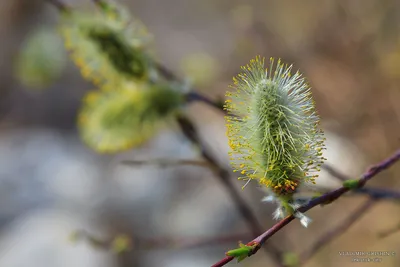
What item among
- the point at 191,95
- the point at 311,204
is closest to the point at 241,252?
the point at 311,204

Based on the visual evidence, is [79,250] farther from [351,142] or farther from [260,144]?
[260,144]

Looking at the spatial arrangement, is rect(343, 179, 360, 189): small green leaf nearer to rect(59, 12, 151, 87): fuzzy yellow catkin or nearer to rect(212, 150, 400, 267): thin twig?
rect(212, 150, 400, 267): thin twig

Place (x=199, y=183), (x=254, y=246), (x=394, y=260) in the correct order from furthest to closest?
(x=199, y=183)
(x=394, y=260)
(x=254, y=246)

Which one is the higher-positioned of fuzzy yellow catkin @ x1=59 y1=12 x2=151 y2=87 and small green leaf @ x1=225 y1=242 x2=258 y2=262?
fuzzy yellow catkin @ x1=59 y1=12 x2=151 y2=87

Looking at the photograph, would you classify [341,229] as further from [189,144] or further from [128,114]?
[128,114]

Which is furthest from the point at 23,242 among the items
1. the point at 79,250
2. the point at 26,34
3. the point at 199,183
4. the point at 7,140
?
the point at 26,34

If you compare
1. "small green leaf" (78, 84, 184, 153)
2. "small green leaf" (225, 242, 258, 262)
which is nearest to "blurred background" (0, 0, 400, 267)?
"small green leaf" (78, 84, 184, 153)
